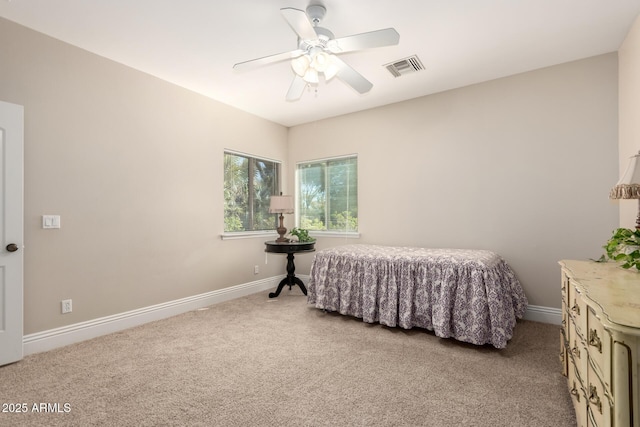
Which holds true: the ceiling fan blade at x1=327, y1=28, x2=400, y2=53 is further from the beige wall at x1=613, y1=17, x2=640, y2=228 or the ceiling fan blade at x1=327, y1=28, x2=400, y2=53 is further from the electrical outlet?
the electrical outlet

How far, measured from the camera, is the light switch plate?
8.58 ft

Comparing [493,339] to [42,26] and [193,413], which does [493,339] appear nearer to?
[193,413]

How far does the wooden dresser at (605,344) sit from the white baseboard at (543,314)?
1607mm

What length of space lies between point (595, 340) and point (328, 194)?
3905mm

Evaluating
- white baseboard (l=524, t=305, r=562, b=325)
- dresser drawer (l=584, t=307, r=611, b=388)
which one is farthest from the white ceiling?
white baseboard (l=524, t=305, r=562, b=325)

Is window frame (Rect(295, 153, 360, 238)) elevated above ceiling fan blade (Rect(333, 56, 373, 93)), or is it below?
below

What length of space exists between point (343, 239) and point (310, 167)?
132 cm

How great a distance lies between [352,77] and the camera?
8.54 feet

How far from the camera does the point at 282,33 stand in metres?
2.59

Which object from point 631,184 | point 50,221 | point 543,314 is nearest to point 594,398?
point 631,184

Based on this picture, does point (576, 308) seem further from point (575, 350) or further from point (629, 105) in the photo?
point (629, 105)

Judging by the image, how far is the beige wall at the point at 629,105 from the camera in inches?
94.7

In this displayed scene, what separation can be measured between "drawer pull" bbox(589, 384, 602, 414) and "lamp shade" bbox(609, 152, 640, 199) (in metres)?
1.08

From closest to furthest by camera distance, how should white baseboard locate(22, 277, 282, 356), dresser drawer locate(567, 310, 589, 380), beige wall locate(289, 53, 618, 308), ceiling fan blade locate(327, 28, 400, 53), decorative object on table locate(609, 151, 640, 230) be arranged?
dresser drawer locate(567, 310, 589, 380), decorative object on table locate(609, 151, 640, 230), ceiling fan blade locate(327, 28, 400, 53), white baseboard locate(22, 277, 282, 356), beige wall locate(289, 53, 618, 308)
